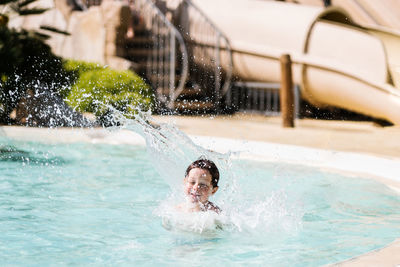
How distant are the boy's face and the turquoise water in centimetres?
16

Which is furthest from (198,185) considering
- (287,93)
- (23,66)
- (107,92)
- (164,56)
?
(164,56)

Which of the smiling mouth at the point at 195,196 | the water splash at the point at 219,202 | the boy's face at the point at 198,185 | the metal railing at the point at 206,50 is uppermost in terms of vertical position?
the metal railing at the point at 206,50

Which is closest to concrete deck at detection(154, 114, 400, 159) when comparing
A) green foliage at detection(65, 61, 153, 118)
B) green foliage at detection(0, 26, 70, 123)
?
green foliage at detection(65, 61, 153, 118)

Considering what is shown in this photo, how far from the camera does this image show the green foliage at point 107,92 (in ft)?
42.2

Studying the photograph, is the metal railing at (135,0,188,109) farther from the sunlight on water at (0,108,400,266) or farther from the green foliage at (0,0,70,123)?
the sunlight on water at (0,108,400,266)

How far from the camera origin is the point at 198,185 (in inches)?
211

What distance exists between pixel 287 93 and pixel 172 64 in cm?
409

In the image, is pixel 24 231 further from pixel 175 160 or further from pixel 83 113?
pixel 83 113

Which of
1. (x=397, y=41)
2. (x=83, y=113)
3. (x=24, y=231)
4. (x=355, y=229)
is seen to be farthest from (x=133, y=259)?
(x=397, y=41)

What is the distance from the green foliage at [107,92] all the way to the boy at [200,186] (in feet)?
24.1

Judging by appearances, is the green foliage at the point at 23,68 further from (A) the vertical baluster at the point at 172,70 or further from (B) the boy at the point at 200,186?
(B) the boy at the point at 200,186

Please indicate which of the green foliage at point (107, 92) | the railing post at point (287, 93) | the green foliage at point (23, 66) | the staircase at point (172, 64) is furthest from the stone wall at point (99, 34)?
the railing post at point (287, 93)

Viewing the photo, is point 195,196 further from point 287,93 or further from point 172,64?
point 172,64

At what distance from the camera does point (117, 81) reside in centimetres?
1339
